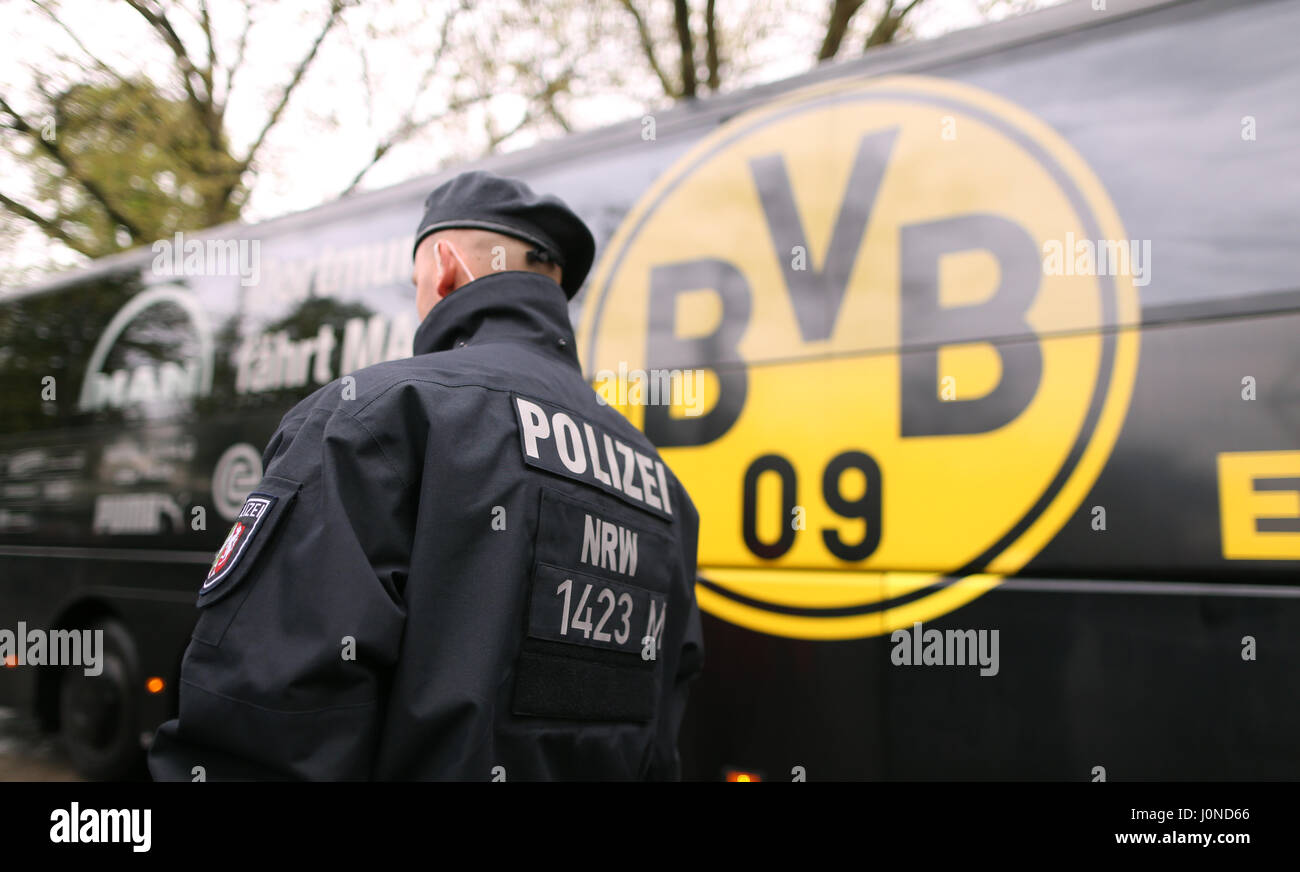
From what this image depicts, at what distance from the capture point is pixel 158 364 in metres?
4.64

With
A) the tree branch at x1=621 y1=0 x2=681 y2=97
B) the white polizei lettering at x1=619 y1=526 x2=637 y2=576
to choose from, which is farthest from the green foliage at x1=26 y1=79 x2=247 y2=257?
the white polizei lettering at x1=619 y1=526 x2=637 y2=576

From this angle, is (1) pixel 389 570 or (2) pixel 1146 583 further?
(2) pixel 1146 583

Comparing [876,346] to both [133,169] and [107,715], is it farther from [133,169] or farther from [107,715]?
[133,169]

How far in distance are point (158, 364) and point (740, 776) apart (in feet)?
12.3

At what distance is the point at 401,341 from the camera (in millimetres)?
3713

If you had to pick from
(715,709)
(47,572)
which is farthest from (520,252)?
(47,572)

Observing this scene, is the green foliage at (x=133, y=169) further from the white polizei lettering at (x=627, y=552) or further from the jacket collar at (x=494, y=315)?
the white polizei lettering at (x=627, y=552)

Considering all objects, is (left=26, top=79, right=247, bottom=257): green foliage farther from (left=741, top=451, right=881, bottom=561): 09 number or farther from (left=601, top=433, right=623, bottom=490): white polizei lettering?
(left=601, top=433, right=623, bottom=490): white polizei lettering

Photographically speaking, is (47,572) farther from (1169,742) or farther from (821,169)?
(1169,742)

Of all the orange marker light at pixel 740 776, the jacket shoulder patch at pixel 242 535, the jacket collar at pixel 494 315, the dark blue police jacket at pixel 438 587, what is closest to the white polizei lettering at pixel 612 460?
the dark blue police jacket at pixel 438 587

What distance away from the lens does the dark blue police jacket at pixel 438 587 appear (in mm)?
1181

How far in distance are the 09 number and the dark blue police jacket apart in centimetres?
105

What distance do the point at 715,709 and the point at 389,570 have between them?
1.83m

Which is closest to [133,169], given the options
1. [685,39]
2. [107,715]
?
[685,39]
